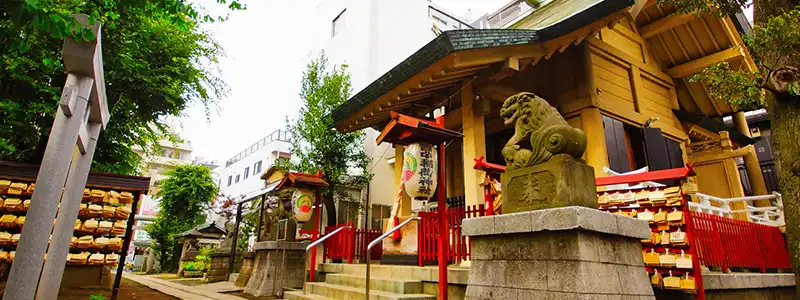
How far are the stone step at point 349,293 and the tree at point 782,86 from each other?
4862 mm

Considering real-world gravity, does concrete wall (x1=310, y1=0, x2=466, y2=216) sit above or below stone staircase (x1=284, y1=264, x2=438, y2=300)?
above

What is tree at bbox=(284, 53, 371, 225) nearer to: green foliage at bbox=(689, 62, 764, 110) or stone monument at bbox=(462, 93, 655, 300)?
stone monument at bbox=(462, 93, 655, 300)

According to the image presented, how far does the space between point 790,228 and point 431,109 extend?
6.73 metres

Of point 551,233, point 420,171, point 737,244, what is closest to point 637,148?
point 737,244

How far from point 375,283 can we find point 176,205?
68.3 ft

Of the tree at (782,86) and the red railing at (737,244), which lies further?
the red railing at (737,244)

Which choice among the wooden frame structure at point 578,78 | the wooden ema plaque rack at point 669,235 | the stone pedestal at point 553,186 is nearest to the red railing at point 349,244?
the wooden frame structure at point 578,78

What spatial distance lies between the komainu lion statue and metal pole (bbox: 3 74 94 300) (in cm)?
457

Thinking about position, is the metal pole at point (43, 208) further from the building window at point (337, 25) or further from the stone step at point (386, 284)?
the building window at point (337, 25)

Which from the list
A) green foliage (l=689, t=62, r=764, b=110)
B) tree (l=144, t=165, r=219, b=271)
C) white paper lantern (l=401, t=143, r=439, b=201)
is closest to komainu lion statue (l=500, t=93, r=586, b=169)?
white paper lantern (l=401, t=143, r=439, b=201)

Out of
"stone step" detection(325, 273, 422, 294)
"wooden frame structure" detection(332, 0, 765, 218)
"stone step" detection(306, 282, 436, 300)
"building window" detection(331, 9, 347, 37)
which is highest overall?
"building window" detection(331, 9, 347, 37)

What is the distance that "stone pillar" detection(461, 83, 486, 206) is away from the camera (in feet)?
26.1

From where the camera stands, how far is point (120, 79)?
30.1 feet

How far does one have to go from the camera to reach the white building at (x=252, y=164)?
25422 mm
